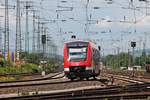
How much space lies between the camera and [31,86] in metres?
30.7

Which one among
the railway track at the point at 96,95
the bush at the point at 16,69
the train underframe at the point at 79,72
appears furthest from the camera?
the bush at the point at 16,69

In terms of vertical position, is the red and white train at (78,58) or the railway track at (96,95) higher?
the red and white train at (78,58)

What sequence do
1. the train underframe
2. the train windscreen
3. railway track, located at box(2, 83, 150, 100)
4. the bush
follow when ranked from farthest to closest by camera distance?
1. the bush
2. the train underframe
3. the train windscreen
4. railway track, located at box(2, 83, 150, 100)

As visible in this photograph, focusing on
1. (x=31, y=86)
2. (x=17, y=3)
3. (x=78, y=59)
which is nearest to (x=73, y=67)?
(x=78, y=59)

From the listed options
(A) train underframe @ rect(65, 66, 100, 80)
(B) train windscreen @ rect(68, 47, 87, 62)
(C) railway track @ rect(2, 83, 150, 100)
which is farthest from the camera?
(A) train underframe @ rect(65, 66, 100, 80)

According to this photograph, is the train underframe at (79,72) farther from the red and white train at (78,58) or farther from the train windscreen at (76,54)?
the train windscreen at (76,54)

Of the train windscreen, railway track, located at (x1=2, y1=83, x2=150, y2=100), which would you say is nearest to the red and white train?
the train windscreen

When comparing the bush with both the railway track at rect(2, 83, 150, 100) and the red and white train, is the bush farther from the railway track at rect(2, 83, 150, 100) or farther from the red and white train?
the railway track at rect(2, 83, 150, 100)

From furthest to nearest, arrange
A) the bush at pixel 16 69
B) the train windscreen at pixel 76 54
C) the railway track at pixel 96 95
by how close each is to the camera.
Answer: the bush at pixel 16 69
the train windscreen at pixel 76 54
the railway track at pixel 96 95

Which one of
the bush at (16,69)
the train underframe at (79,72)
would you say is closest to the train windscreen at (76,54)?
the train underframe at (79,72)

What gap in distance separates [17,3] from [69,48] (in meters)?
30.5

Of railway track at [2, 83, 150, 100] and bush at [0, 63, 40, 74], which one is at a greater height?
railway track at [2, 83, 150, 100]

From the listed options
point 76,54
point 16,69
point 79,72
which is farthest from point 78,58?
point 16,69

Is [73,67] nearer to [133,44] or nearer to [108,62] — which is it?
[133,44]
